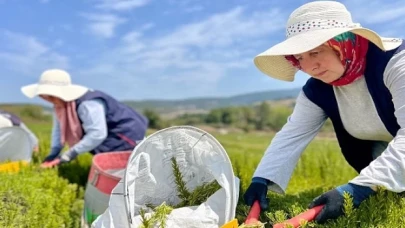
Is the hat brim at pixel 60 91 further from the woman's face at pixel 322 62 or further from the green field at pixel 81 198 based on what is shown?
the woman's face at pixel 322 62

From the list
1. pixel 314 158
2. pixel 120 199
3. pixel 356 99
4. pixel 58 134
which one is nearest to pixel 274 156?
pixel 356 99

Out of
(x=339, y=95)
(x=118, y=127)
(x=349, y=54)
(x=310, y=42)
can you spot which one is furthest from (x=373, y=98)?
(x=118, y=127)

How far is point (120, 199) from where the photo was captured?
5.92 feet

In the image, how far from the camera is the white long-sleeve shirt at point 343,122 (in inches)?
73.3

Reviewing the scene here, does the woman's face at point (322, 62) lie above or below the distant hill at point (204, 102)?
above

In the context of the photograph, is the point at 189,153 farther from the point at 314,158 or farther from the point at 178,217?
the point at 314,158

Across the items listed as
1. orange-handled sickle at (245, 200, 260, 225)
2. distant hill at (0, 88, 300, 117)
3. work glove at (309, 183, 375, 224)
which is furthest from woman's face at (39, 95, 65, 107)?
distant hill at (0, 88, 300, 117)

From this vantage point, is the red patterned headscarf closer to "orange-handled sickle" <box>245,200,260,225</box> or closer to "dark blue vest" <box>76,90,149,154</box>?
"orange-handled sickle" <box>245,200,260,225</box>

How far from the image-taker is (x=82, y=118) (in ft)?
13.2

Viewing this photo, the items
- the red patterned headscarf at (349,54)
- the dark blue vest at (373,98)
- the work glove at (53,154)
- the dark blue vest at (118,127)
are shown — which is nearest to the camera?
the red patterned headscarf at (349,54)

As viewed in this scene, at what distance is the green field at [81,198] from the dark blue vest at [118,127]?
1.28ft

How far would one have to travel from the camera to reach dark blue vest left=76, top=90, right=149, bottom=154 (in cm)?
416

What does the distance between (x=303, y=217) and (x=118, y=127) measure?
107 inches

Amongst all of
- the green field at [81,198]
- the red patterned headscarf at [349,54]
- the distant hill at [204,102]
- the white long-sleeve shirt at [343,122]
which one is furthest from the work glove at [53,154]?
the distant hill at [204,102]
